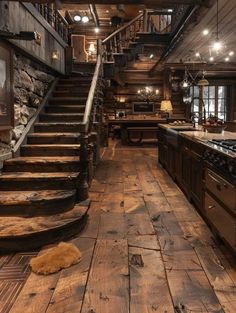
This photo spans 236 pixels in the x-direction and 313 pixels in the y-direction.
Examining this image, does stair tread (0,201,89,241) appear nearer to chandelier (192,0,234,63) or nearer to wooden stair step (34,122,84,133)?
wooden stair step (34,122,84,133)

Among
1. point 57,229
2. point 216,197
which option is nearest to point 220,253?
point 216,197

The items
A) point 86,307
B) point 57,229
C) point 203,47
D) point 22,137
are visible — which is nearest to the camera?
point 86,307

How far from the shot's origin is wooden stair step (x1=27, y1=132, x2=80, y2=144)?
5113 mm

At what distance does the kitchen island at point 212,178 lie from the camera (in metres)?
2.48

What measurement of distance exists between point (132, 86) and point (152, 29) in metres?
4.19

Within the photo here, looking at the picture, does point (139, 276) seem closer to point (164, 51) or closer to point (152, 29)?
point (164, 51)

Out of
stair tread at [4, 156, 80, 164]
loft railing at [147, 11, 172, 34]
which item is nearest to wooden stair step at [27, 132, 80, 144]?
stair tread at [4, 156, 80, 164]

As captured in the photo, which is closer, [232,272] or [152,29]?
[232,272]

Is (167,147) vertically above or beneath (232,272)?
above

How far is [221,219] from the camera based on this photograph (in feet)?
8.87

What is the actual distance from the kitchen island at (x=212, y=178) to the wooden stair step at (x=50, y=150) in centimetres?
164

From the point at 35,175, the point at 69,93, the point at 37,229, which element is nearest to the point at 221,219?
the point at 37,229

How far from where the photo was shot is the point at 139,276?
7.60ft

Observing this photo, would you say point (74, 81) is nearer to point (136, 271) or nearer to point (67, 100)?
point (67, 100)
